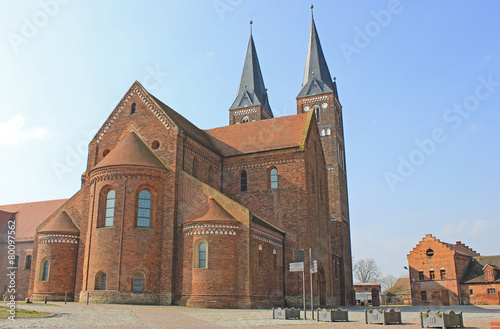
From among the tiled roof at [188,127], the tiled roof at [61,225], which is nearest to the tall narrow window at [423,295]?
the tiled roof at [188,127]

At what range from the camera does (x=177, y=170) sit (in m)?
31.3

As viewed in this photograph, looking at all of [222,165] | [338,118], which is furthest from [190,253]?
[338,118]

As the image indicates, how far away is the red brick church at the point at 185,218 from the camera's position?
1111 inches

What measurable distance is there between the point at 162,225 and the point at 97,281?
516 cm

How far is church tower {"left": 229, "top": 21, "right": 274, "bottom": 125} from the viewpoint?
67438 millimetres

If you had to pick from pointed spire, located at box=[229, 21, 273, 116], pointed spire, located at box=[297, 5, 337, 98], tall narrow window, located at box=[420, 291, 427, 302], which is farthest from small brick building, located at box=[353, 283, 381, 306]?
pointed spire, located at box=[229, 21, 273, 116]

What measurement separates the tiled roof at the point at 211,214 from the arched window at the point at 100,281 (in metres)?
6.25

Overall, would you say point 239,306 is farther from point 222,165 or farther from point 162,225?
point 222,165

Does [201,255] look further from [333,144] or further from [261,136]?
[333,144]

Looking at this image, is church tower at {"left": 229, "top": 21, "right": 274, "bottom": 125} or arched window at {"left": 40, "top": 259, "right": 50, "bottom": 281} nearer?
arched window at {"left": 40, "top": 259, "right": 50, "bottom": 281}

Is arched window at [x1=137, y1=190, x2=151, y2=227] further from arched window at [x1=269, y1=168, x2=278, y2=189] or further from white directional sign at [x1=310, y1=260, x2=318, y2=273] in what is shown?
white directional sign at [x1=310, y1=260, x2=318, y2=273]

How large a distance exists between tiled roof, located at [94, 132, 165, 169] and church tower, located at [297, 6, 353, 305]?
19897mm

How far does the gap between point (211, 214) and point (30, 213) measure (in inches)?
1128

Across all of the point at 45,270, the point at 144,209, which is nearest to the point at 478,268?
the point at 144,209
